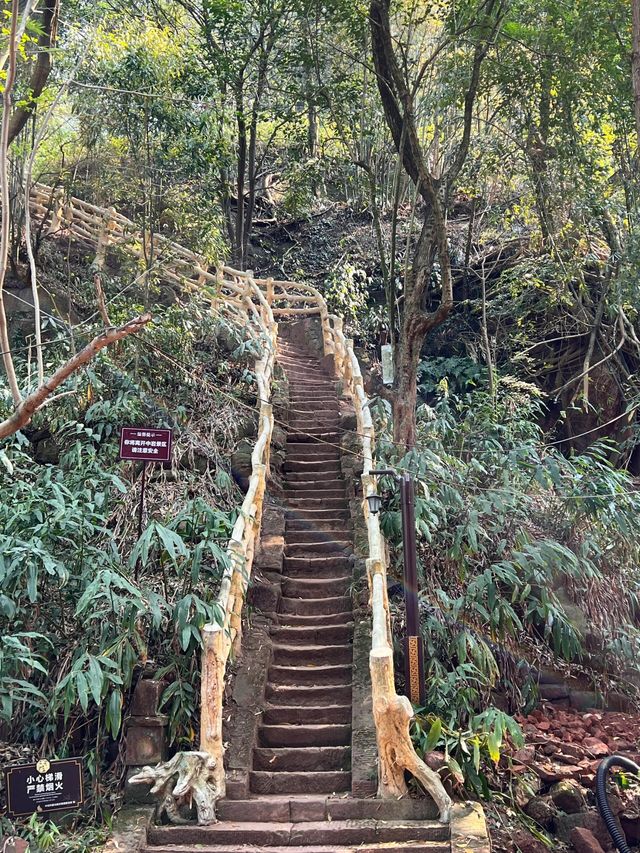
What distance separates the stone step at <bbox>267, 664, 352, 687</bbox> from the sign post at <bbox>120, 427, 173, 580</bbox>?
149 centimetres

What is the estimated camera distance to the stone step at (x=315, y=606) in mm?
7590

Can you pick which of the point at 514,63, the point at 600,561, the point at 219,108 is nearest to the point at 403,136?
the point at 514,63

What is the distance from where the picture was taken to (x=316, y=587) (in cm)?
788

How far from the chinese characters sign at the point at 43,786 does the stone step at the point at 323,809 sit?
1.18m

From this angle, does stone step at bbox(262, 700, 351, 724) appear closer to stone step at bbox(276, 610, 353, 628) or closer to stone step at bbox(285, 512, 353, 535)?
stone step at bbox(276, 610, 353, 628)

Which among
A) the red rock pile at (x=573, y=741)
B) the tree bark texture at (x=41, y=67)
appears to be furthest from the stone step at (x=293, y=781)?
the tree bark texture at (x=41, y=67)

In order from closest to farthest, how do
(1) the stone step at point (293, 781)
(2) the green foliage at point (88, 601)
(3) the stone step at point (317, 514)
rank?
(2) the green foliage at point (88, 601) < (1) the stone step at point (293, 781) < (3) the stone step at point (317, 514)

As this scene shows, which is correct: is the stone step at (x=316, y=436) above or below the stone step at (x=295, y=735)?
above

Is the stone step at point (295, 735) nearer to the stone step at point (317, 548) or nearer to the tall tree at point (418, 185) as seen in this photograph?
the stone step at point (317, 548)

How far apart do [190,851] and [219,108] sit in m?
10.6

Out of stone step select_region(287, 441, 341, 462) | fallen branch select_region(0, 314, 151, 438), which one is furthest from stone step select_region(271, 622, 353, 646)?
fallen branch select_region(0, 314, 151, 438)

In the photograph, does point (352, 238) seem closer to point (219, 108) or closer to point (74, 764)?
point (219, 108)

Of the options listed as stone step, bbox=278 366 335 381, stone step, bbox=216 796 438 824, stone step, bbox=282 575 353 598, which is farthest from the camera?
stone step, bbox=278 366 335 381

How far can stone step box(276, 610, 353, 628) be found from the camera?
291 inches
